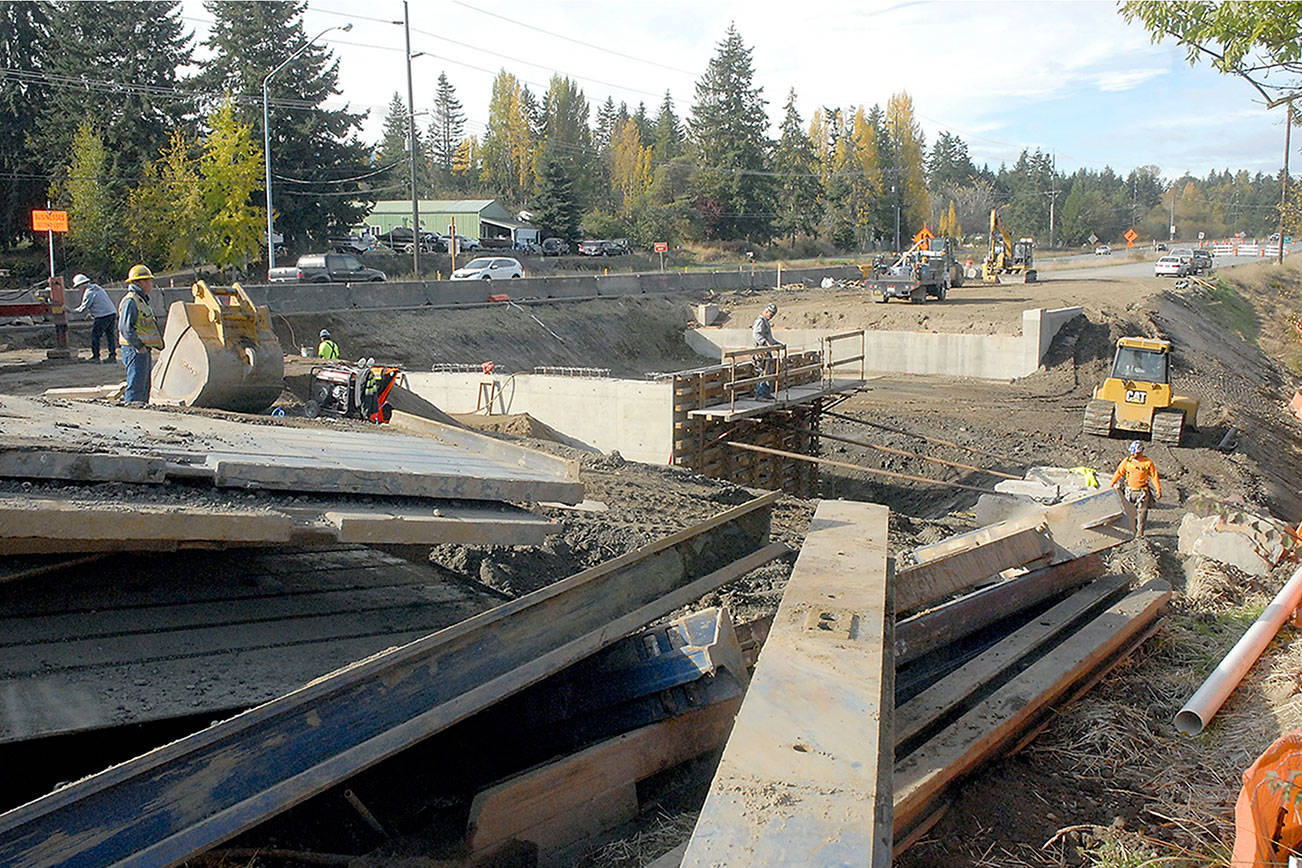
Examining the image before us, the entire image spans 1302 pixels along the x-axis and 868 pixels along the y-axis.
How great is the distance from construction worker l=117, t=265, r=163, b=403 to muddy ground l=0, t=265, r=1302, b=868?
4782 mm

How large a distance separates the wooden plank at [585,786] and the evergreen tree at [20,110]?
159 feet

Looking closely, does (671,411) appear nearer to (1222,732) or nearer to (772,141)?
(1222,732)

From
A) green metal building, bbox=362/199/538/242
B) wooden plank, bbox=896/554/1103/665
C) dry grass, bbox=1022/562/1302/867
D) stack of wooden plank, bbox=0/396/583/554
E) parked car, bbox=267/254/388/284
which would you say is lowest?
dry grass, bbox=1022/562/1302/867

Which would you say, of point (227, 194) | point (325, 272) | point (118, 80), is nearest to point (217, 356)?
point (325, 272)

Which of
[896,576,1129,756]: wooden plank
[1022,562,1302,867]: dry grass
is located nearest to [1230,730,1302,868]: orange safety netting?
[1022,562,1302,867]: dry grass

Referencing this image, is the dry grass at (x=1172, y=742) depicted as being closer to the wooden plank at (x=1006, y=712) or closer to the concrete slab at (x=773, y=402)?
the wooden plank at (x=1006, y=712)

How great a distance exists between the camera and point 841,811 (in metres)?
2.18

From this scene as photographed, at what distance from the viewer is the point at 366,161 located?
5031cm

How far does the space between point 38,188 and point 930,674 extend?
164 feet

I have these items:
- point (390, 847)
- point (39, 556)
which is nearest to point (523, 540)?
point (390, 847)

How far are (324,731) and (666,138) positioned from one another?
368 ft

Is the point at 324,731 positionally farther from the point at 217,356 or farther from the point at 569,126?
the point at 569,126

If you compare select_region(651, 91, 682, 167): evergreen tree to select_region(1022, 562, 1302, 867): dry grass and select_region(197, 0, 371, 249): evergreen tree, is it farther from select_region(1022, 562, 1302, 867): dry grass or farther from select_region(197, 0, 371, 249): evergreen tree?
select_region(1022, 562, 1302, 867): dry grass

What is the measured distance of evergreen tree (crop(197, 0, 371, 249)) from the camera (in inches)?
1861
